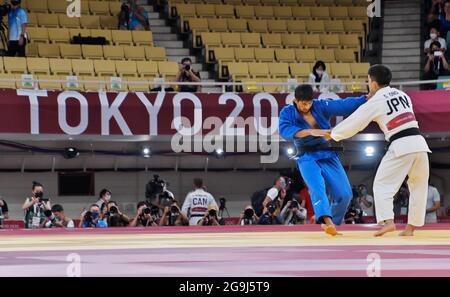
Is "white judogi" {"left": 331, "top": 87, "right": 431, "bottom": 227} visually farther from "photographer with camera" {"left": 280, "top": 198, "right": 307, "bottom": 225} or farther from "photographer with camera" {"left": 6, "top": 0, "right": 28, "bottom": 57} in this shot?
"photographer with camera" {"left": 6, "top": 0, "right": 28, "bottom": 57}

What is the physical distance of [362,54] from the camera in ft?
74.0

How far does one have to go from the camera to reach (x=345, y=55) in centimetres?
2147

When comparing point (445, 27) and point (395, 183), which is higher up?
point (445, 27)

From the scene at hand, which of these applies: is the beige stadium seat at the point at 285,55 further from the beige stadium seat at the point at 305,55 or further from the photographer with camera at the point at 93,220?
the photographer with camera at the point at 93,220

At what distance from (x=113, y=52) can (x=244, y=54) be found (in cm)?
288

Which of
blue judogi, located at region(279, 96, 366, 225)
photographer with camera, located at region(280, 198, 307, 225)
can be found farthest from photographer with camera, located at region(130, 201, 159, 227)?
blue judogi, located at region(279, 96, 366, 225)

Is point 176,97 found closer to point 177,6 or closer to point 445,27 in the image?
point 177,6

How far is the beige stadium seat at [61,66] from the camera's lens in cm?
1866

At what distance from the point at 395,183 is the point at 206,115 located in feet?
30.3

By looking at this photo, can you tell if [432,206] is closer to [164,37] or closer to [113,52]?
[113,52]

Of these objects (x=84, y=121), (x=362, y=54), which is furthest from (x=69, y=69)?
(x=362, y=54)

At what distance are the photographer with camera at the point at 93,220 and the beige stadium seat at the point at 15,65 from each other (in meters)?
4.20

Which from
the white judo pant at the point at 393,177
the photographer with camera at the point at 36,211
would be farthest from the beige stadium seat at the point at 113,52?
the white judo pant at the point at 393,177

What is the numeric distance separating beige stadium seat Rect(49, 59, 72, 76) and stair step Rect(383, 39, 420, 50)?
8019mm
